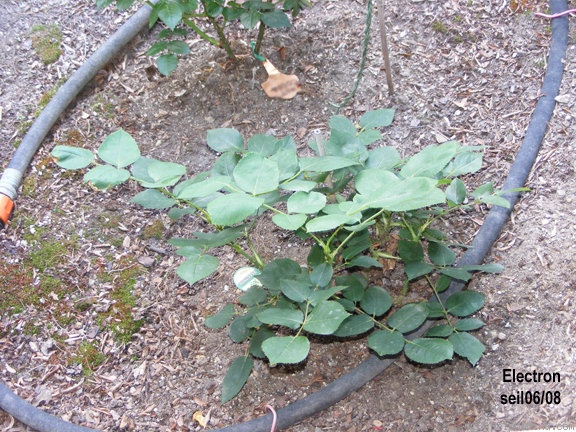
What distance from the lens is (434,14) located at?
266cm

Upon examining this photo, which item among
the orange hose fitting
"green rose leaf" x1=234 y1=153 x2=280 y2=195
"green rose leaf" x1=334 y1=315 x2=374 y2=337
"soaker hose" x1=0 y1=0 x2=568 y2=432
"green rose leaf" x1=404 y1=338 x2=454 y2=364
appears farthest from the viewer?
the orange hose fitting

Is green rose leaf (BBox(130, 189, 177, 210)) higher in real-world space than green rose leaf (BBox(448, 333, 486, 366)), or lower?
higher

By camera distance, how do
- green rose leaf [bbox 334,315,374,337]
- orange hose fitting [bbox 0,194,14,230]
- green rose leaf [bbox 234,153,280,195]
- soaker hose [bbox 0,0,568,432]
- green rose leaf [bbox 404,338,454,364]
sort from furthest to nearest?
orange hose fitting [bbox 0,194,14,230] < soaker hose [bbox 0,0,568,432] < green rose leaf [bbox 334,315,374,337] < green rose leaf [bbox 404,338,454,364] < green rose leaf [bbox 234,153,280,195]

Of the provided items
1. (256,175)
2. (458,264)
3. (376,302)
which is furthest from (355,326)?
(256,175)

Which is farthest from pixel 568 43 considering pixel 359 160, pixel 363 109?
pixel 359 160

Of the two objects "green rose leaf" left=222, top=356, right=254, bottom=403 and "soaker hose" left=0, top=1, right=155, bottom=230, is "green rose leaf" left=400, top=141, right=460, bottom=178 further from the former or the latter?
"soaker hose" left=0, top=1, right=155, bottom=230

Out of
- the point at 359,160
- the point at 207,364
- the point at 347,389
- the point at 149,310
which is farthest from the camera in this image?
the point at 149,310

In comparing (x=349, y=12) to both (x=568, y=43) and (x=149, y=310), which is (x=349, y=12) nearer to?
(x=568, y=43)

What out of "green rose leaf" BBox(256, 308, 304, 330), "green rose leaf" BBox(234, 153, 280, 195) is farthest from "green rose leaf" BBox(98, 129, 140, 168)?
"green rose leaf" BBox(256, 308, 304, 330)

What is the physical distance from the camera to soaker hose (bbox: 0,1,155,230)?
2.33 meters

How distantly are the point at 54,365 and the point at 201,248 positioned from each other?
31.9 inches

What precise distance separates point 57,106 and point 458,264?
1.68 metres

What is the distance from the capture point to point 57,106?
2.54 m

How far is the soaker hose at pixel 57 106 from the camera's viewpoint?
7.63 ft
